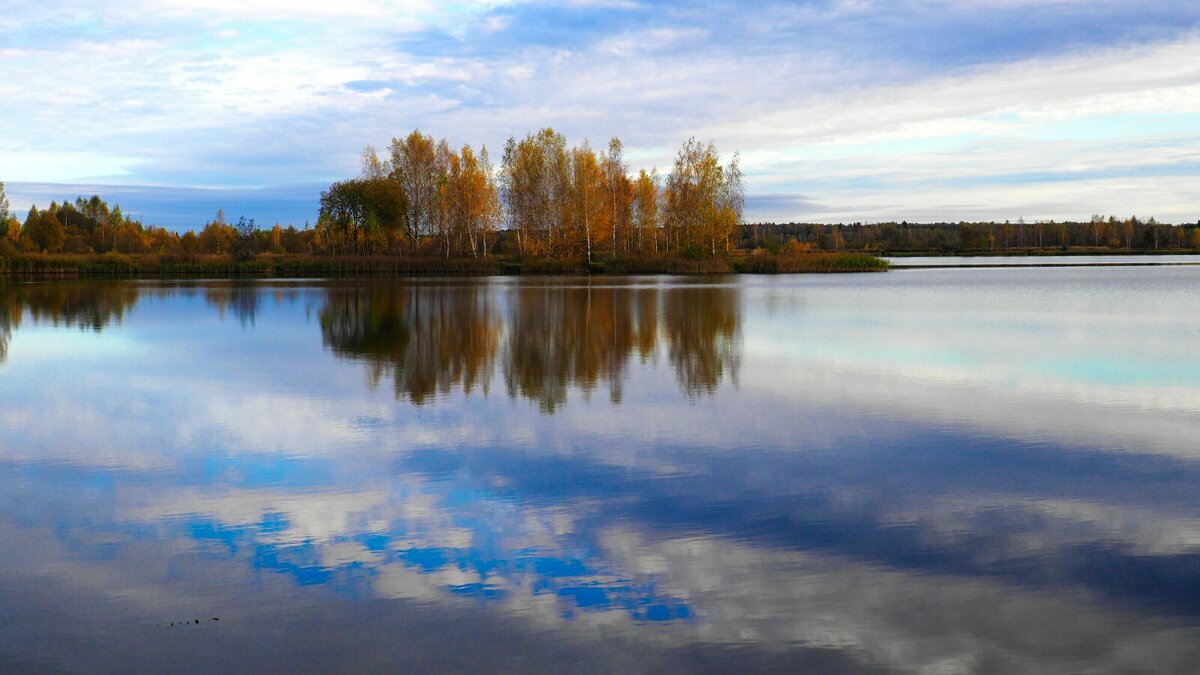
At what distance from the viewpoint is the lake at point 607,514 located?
4.39 meters

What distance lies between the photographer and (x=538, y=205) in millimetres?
64562

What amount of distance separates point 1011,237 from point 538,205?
127 m

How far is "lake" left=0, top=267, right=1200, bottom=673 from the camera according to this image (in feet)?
14.4

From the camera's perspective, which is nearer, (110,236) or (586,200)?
(586,200)

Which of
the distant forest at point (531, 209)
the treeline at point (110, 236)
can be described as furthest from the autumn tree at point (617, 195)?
the treeline at point (110, 236)

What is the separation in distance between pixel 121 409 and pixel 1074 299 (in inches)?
1078

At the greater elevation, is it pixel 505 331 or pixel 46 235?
pixel 46 235

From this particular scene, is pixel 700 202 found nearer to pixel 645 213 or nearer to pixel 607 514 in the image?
pixel 645 213

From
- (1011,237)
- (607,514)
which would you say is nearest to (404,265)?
(607,514)

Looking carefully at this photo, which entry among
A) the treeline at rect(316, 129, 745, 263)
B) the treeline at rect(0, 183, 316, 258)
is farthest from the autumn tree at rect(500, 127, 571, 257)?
the treeline at rect(0, 183, 316, 258)

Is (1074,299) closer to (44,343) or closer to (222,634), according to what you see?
(44,343)

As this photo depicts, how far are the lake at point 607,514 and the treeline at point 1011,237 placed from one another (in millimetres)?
136138

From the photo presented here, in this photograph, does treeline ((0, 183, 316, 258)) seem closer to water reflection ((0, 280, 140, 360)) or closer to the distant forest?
the distant forest

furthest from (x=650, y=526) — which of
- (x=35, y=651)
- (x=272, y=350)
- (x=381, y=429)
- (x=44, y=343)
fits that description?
(x=44, y=343)
